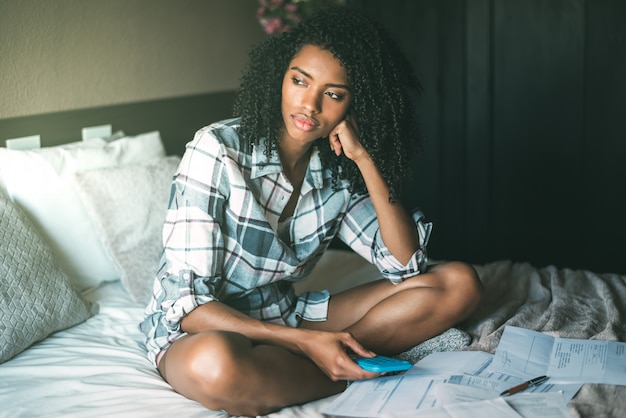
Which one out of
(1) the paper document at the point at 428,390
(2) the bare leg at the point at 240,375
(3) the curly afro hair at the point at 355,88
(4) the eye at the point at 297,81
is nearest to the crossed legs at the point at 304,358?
(2) the bare leg at the point at 240,375

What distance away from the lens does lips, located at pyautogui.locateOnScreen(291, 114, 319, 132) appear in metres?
1.60

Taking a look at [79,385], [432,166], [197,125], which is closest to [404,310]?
[79,385]

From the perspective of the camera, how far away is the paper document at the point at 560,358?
1409 mm

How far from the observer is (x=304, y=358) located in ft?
4.72

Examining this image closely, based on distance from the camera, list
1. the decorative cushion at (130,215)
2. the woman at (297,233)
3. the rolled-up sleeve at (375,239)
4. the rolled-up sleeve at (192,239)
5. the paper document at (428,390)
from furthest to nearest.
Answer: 1. the decorative cushion at (130,215)
2. the rolled-up sleeve at (375,239)
3. the rolled-up sleeve at (192,239)
4. the woman at (297,233)
5. the paper document at (428,390)

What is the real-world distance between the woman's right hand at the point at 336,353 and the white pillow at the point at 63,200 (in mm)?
815

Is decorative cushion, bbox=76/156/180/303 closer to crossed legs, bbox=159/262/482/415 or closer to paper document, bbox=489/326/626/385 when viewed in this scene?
crossed legs, bbox=159/262/482/415

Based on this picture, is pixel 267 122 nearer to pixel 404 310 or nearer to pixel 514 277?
pixel 404 310

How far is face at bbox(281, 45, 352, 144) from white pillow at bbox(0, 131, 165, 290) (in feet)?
2.28

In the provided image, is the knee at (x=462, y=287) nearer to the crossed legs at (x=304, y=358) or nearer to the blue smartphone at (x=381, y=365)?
the crossed legs at (x=304, y=358)

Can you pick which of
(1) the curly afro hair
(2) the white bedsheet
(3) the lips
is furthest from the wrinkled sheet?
(3) the lips

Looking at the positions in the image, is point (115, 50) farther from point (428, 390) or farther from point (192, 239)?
point (428, 390)

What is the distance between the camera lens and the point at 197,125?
2.79 meters

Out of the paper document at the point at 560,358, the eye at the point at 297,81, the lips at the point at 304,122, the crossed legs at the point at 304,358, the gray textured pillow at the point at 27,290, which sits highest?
A: the eye at the point at 297,81
